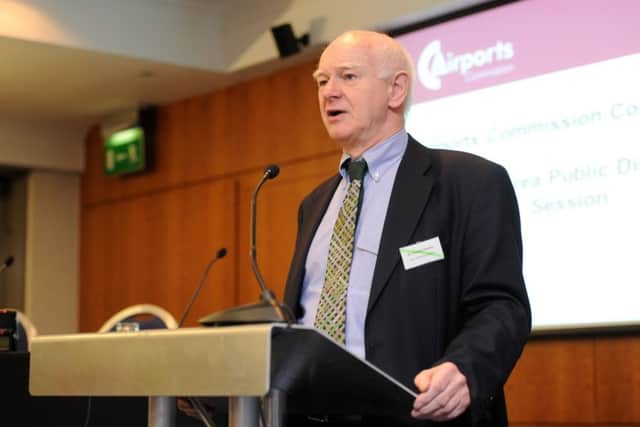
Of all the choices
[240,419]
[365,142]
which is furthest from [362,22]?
[240,419]

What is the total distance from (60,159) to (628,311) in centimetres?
546

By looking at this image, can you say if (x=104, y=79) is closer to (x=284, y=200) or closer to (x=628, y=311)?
(x=284, y=200)

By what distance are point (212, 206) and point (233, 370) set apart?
588cm

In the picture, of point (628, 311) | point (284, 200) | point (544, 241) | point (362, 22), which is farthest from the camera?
point (284, 200)

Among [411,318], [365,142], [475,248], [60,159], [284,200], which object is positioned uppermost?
[60,159]

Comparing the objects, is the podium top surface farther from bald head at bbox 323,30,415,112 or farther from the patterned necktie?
bald head at bbox 323,30,415,112

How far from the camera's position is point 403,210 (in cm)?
231

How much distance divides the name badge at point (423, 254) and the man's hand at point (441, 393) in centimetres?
36

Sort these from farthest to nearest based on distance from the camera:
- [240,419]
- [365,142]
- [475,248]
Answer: [365,142] < [475,248] < [240,419]

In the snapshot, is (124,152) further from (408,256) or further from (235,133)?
(408,256)

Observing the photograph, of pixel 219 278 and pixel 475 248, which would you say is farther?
pixel 219 278

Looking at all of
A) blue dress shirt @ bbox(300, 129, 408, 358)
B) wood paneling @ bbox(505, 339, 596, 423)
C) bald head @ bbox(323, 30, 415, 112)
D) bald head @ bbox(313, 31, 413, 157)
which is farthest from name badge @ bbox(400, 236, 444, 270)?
wood paneling @ bbox(505, 339, 596, 423)

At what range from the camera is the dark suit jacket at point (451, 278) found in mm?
2119

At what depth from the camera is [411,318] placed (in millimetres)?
2203
